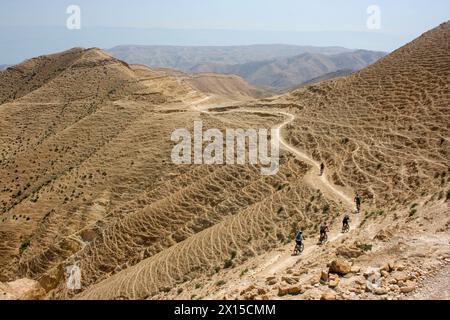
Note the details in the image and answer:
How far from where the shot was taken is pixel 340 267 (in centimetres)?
1093

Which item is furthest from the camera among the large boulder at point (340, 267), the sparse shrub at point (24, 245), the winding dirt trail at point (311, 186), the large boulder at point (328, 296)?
the sparse shrub at point (24, 245)

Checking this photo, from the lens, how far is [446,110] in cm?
2733

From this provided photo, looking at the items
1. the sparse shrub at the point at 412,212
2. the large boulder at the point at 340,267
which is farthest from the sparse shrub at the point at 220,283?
the sparse shrub at the point at 412,212

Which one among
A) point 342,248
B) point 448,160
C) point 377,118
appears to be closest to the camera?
point 342,248

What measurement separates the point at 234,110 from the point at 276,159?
1298 centimetres

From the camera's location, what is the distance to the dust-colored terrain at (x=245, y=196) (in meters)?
12.5

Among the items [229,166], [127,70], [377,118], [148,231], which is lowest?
[148,231]

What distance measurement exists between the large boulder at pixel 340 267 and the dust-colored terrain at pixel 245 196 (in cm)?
4

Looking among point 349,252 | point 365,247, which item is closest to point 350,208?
point 365,247

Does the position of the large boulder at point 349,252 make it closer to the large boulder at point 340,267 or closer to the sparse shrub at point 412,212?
the large boulder at point 340,267

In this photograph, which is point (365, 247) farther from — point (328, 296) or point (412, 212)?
point (412, 212)

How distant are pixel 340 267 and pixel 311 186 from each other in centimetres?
1257

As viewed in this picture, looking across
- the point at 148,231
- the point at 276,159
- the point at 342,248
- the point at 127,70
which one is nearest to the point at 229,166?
the point at 276,159

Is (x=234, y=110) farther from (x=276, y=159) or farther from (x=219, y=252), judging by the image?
(x=219, y=252)
